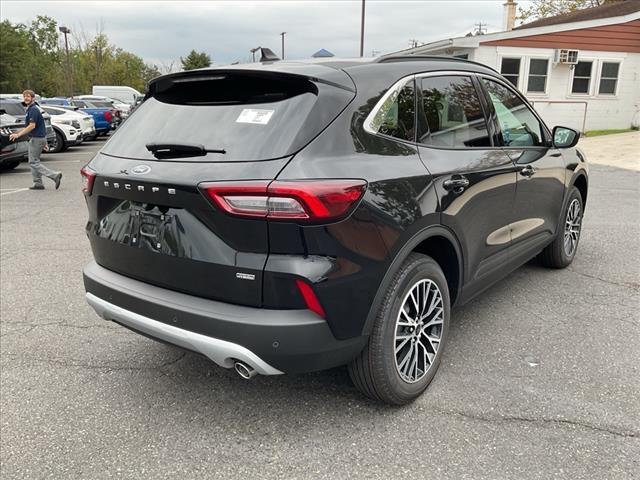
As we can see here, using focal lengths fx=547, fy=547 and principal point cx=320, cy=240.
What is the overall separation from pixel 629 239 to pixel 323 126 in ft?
17.0

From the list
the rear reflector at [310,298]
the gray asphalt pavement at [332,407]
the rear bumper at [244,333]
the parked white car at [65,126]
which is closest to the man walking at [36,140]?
the gray asphalt pavement at [332,407]

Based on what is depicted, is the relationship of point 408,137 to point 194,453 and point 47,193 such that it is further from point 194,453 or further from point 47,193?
point 47,193

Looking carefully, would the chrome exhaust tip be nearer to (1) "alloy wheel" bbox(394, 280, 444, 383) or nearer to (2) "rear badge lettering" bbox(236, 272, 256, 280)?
(2) "rear badge lettering" bbox(236, 272, 256, 280)

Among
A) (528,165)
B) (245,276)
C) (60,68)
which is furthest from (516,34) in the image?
(60,68)

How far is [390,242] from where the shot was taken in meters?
2.55

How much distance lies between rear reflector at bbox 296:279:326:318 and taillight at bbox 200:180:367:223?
0.27 metres

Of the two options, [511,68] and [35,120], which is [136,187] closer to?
[35,120]

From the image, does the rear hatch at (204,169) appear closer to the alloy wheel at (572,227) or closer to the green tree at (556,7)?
the alloy wheel at (572,227)

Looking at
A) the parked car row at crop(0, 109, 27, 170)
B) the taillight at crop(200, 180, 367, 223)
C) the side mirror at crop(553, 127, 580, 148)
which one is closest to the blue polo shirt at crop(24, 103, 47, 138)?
the parked car row at crop(0, 109, 27, 170)

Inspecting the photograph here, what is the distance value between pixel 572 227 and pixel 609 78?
18.6 meters

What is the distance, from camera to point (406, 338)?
2830 millimetres

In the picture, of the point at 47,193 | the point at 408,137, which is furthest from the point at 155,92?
the point at 47,193

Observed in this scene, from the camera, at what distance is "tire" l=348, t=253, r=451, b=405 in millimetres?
2633

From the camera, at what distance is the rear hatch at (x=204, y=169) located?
7.77ft
